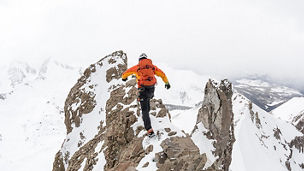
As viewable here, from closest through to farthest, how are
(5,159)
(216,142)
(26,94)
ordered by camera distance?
(216,142) < (5,159) < (26,94)

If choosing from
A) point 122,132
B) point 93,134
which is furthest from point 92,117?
point 122,132

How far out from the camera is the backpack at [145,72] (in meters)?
12.0

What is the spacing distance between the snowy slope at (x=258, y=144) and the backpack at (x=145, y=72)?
48433 millimetres

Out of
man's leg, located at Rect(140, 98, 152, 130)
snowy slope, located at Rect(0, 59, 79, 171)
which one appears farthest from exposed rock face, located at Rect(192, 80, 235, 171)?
snowy slope, located at Rect(0, 59, 79, 171)

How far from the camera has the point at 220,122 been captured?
86.3 feet

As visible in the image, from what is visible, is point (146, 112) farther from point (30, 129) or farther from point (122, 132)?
point (30, 129)

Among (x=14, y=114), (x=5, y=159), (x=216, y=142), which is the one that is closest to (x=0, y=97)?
(x=14, y=114)

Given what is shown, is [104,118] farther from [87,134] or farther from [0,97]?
[0,97]

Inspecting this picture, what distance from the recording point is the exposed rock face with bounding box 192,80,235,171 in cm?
2581

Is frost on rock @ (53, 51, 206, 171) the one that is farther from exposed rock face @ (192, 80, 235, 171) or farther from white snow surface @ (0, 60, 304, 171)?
exposed rock face @ (192, 80, 235, 171)

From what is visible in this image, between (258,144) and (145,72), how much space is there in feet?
189

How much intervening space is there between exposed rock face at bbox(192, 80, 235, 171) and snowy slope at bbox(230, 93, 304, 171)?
98.8ft

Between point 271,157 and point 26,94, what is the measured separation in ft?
615

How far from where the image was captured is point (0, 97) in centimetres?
16600
